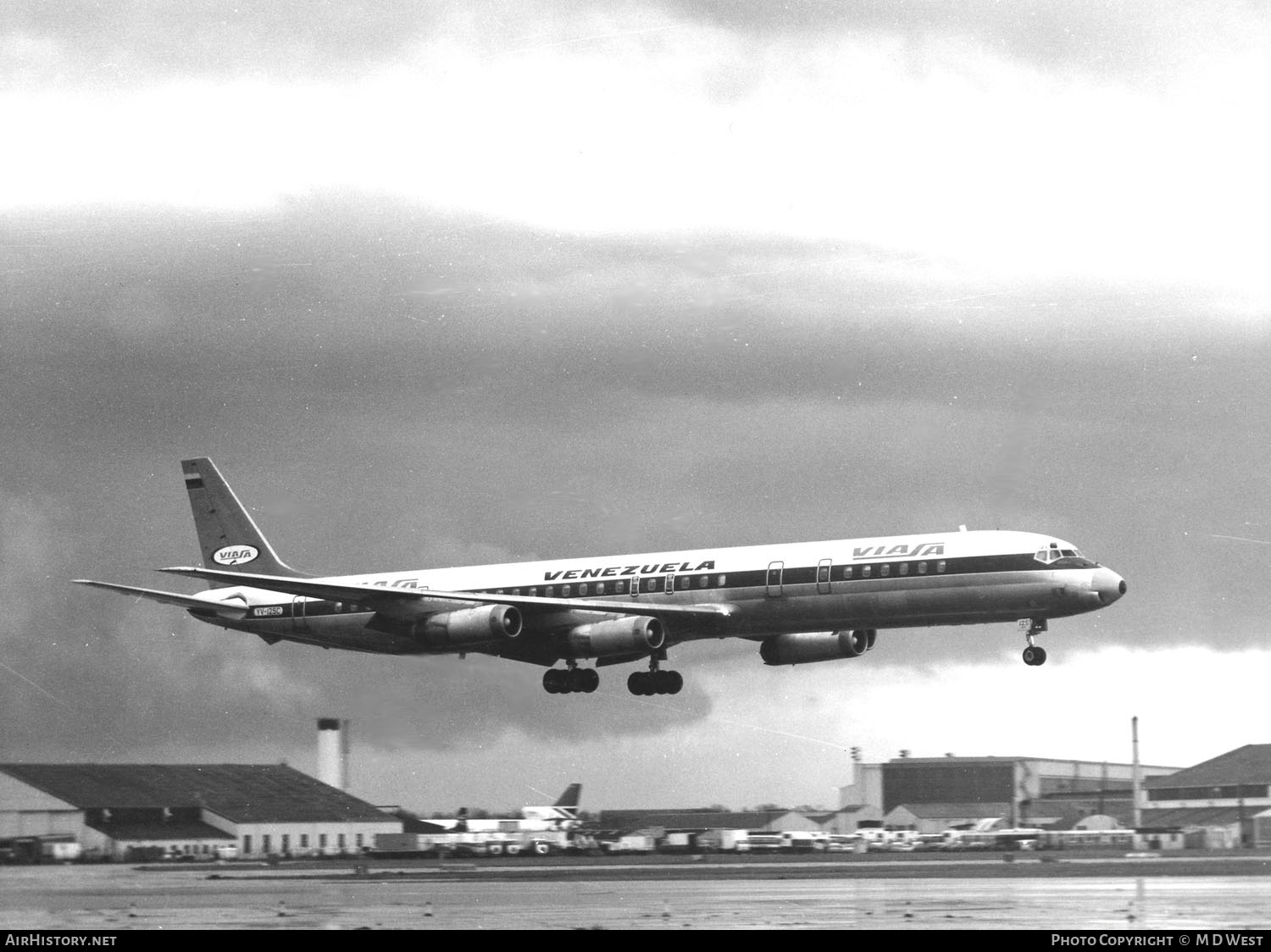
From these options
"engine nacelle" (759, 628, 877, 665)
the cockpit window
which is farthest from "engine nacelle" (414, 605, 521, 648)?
the cockpit window

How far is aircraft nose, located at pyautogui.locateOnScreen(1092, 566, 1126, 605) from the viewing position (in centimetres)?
6300

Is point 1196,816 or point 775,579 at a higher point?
point 775,579

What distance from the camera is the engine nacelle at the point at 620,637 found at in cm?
6950

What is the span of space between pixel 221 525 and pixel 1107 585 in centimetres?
4352

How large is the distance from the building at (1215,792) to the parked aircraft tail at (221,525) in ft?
176

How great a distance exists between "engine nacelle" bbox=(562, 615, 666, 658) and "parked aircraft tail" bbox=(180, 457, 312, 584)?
20130 mm

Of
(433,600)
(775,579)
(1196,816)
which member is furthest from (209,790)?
(1196,816)

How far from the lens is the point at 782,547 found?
2660 inches

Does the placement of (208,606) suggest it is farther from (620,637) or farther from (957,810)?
(957,810)

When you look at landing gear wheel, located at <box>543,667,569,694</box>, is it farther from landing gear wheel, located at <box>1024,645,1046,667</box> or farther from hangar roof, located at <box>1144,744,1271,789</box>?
hangar roof, located at <box>1144,744,1271,789</box>

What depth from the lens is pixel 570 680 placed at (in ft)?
249

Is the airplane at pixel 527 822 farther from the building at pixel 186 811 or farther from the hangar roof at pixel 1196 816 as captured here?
the hangar roof at pixel 1196 816

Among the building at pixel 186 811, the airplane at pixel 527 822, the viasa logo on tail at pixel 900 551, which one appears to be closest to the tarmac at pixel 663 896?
the building at pixel 186 811
